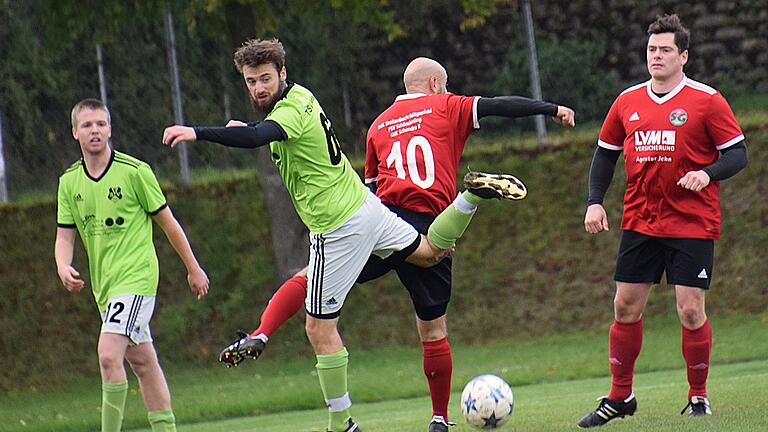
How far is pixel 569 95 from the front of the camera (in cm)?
1825

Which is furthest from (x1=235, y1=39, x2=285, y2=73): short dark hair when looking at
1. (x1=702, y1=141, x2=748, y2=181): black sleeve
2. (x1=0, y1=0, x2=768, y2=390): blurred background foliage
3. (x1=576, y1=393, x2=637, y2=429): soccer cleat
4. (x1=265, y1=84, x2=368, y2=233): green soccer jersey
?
(x1=0, y1=0, x2=768, y2=390): blurred background foliage

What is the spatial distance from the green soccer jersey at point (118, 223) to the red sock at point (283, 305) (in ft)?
2.53

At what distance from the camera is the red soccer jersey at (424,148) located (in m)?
8.38

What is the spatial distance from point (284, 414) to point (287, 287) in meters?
4.86

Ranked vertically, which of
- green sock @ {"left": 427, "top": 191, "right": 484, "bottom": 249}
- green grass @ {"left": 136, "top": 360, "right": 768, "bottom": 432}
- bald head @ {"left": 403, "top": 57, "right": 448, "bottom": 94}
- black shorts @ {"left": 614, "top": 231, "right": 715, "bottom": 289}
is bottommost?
green grass @ {"left": 136, "top": 360, "right": 768, "bottom": 432}

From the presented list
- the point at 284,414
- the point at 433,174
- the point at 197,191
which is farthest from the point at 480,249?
the point at 433,174

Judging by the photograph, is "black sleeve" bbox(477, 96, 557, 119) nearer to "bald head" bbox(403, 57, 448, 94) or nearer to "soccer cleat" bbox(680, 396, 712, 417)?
"bald head" bbox(403, 57, 448, 94)

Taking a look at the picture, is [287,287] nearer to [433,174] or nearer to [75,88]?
[433,174]

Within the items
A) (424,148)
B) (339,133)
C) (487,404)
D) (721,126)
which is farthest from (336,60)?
(487,404)

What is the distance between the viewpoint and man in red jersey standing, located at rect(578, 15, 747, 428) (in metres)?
8.18

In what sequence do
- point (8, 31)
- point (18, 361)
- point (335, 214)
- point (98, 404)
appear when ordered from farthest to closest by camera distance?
point (8, 31)
point (18, 361)
point (98, 404)
point (335, 214)

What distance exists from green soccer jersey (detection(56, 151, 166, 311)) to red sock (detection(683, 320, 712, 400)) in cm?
342

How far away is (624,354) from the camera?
27.8 ft

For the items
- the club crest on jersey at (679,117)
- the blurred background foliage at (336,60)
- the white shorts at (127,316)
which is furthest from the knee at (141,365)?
the blurred background foliage at (336,60)
